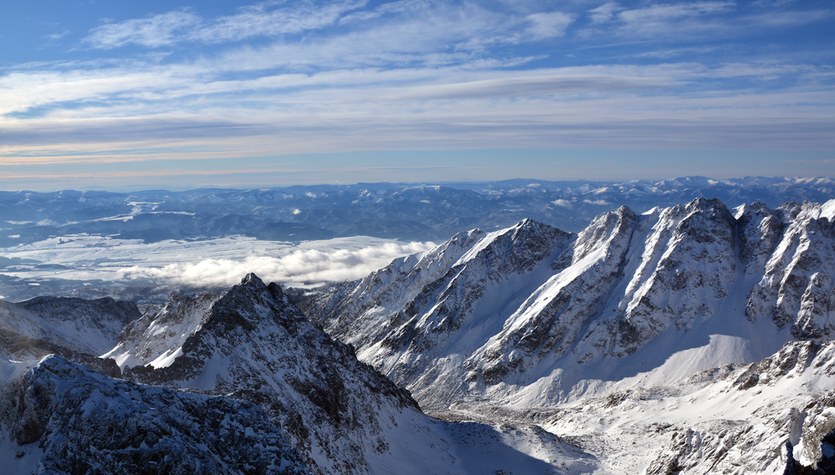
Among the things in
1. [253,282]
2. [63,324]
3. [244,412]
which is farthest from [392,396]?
[63,324]

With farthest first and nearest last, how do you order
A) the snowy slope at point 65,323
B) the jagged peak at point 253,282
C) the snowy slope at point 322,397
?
the snowy slope at point 65,323, the jagged peak at point 253,282, the snowy slope at point 322,397

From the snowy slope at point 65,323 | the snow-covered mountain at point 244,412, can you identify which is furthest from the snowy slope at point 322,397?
the snowy slope at point 65,323

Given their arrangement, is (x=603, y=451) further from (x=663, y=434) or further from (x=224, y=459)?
(x=224, y=459)

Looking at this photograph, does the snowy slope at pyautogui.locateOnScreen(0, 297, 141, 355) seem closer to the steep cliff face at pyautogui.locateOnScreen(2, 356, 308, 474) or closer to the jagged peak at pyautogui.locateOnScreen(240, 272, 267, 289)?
the jagged peak at pyautogui.locateOnScreen(240, 272, 267, 289)

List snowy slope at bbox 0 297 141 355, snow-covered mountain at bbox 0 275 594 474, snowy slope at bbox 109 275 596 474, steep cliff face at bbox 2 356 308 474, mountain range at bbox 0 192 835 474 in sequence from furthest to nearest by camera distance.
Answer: snowy slope at bbox 0 297 141 355 → snowy slope at bbox 109 275 596 474 → mountain range at bbox 0 192 835 474 → snow-covered mountain at bbox 0 275 594 474 → steep cliff face at bbox 2 356 308 474

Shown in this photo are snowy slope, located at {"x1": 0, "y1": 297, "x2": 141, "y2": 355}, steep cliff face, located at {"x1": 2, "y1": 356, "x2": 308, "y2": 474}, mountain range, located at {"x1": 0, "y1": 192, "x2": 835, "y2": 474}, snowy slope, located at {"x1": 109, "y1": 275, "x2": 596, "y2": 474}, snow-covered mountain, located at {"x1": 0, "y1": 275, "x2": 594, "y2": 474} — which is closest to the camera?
steep cliff face, located at {"x1": 2, "y1": 356, "x2": 308, "y2": 474}

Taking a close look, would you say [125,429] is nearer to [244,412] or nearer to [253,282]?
[244,412]

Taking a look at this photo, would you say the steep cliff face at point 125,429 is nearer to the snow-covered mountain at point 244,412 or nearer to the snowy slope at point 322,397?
the snow-covered mountain at point 244,412

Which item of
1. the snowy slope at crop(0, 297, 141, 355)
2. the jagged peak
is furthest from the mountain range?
the snowy slope at crop(0, 297, 141, 355)
